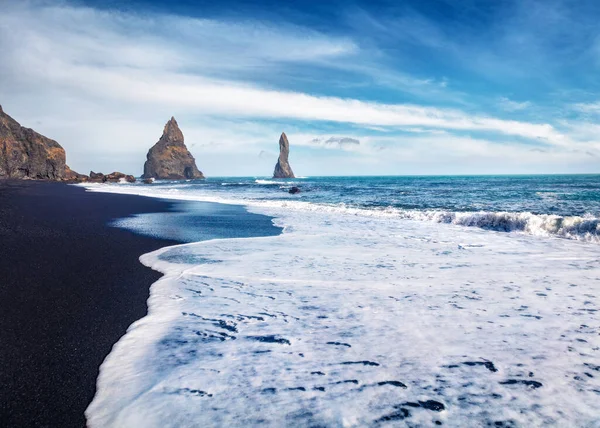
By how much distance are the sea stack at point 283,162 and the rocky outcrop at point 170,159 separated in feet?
123

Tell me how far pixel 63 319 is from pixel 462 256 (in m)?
7.85

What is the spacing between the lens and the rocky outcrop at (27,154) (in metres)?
76.6

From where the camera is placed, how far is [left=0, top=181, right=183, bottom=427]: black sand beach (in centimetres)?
274

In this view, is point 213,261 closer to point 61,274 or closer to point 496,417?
point 61,274

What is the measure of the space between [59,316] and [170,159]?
15315 cm

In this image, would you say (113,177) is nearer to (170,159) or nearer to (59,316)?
(170,159)

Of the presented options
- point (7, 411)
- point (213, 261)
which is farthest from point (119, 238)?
point (7, 411)

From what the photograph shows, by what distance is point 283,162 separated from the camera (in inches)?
6604

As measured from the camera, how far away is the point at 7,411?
8.48ft

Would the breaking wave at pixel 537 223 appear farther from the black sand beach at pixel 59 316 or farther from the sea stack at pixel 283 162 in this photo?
the sea stack at pixel 283 162

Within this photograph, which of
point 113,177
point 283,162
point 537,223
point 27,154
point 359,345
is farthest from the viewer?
point 283,162

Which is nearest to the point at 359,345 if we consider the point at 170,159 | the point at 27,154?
the point at 27,154

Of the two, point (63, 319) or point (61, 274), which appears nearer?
point (63, 319)

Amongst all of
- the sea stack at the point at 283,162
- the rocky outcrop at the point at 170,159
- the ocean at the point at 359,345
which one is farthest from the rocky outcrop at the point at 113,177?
the ocean at the point at 359,345
